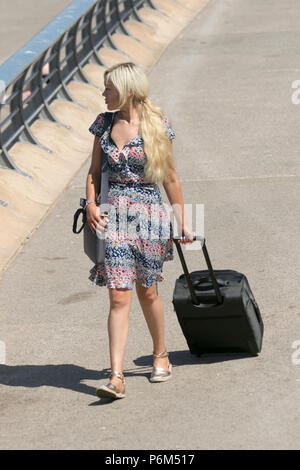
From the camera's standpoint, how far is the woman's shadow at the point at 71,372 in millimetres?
6520

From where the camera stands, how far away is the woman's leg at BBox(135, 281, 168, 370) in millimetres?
6242

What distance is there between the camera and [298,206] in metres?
9.91

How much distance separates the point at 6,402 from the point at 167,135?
1842 mm

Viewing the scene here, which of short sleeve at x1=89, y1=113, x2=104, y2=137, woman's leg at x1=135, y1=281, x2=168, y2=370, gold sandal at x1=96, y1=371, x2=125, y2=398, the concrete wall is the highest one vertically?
short sleeve at x1=89, y1=113, x2=104, y2=137

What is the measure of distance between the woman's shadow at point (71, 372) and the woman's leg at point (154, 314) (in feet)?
0.62

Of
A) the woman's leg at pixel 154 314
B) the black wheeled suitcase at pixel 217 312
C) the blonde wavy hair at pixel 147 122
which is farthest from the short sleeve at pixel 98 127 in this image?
the woman's leg at pixel 154 314

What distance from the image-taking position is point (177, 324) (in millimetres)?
7312

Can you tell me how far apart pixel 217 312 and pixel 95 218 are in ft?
3.06

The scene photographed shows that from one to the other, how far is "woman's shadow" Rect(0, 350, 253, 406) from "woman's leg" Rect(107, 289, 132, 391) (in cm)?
36

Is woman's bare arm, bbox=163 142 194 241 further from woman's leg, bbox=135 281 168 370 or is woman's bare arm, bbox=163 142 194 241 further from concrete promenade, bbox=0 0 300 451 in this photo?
concrete promenade, bbox=0 0 300 451

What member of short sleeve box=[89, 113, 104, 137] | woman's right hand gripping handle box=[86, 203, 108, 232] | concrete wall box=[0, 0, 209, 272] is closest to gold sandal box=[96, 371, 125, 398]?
woman's right hand gripping handle box=[86, 203, 108, 232]

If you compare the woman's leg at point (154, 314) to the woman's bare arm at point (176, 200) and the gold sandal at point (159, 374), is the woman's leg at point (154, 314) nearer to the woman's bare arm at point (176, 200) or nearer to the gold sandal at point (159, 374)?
the gold sandal at point (159, 374)
